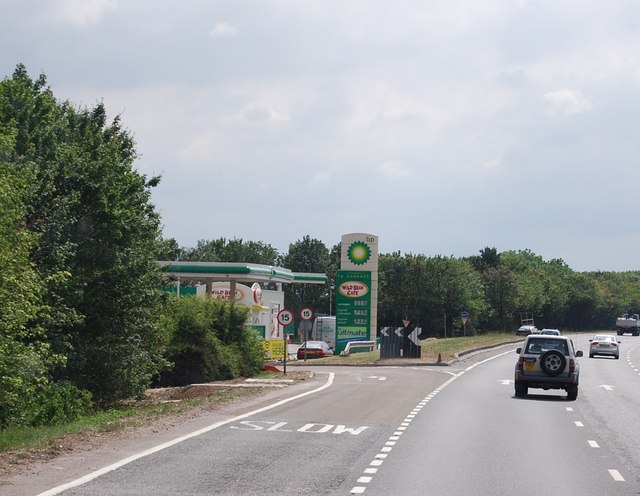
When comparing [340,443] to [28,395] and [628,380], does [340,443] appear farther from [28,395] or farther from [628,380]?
[628,380]

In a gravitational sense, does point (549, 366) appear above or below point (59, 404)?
above

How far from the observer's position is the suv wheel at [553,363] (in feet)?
86.8

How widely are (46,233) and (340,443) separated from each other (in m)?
13.8

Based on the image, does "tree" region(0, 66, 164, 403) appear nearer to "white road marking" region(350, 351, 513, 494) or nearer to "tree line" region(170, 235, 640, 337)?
"white road marking" region(350, 351, 513, 494)

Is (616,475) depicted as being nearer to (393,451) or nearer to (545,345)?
(393,451)

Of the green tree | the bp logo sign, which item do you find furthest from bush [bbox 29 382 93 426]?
the green tree

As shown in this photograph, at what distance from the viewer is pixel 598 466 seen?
1356cm

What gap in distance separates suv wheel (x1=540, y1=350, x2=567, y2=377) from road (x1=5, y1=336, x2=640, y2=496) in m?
0.93

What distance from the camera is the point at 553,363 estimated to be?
87.1ft

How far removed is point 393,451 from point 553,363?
13.2 metres

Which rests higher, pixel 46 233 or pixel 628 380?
pixel 46 233

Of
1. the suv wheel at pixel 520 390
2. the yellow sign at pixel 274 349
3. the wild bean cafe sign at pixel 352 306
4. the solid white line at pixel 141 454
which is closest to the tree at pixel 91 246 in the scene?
the solid white line at pixel 141 454

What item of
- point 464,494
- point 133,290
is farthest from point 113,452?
point 133,290

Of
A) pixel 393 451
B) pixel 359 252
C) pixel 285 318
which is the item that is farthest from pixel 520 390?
pixel 359 252
